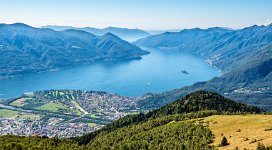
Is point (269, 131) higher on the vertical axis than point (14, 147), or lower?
higher

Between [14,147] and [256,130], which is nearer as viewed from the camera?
[256,130]

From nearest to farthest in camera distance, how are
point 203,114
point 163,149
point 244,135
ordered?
point 244,135
point 163,149
point 203,114

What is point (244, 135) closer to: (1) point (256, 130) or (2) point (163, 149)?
(1) point (256, 130)

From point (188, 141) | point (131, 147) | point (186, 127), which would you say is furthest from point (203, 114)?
point (188, 141)

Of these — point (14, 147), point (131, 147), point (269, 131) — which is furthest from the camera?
point (131, 147)

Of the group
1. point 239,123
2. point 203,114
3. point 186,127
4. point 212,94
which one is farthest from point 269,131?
point 212,94

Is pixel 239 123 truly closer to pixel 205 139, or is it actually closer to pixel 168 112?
pixel 205 139

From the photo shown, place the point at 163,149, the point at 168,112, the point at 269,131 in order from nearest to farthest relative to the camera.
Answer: the point at 269,131, the point at 163,149, the point at 168,112

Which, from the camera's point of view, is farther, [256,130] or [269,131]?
[256,130]

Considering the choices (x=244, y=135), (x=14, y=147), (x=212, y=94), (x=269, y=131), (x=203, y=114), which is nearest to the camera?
(x=269, y=131)
